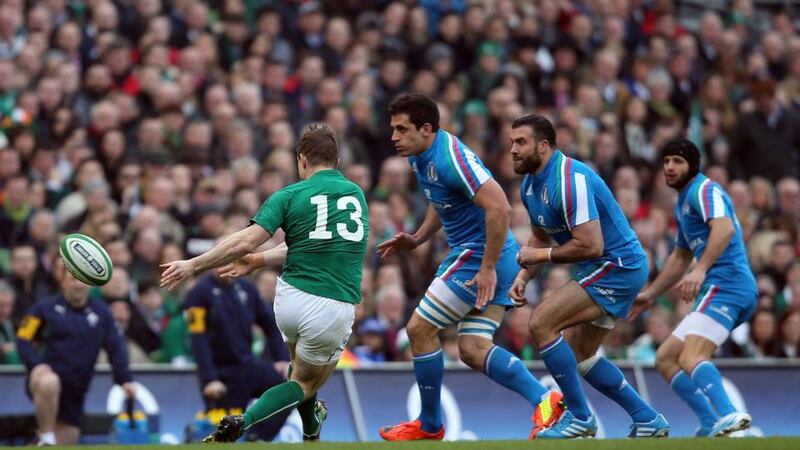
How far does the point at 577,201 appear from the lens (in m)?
10.5

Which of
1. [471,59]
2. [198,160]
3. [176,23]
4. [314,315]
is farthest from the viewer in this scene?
[471,59]

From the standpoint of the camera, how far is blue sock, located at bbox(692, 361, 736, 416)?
1128 centimetres

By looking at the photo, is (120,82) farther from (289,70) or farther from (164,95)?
(289,70)

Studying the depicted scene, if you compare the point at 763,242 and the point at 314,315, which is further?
the point at 763,242

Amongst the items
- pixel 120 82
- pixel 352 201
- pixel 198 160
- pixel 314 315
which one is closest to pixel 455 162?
pixel 352 201

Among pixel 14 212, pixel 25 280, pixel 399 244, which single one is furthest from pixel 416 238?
pixel 14 212

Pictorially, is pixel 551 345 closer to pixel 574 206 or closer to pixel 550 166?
pixel 574 206

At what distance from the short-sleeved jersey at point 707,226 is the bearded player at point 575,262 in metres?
0.92

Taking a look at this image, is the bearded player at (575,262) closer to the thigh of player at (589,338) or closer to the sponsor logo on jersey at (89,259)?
the thigh of player at (589,338)

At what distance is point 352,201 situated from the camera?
10203 millimetres

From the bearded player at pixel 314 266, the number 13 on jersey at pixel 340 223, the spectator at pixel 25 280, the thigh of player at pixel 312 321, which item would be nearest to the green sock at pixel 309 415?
the bearded player at pixel 314 266

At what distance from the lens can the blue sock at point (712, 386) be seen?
37.0 ft

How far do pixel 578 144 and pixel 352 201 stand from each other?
9252 millimetres

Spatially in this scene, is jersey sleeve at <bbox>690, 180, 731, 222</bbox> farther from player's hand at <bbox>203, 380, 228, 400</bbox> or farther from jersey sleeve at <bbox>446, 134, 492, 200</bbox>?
player's hand at <bbox>203, 380, 228, 400</bbox>
